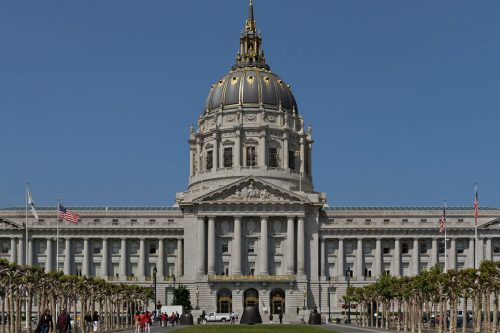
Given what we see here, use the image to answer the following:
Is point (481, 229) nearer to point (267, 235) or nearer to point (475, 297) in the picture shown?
point (267, 235)

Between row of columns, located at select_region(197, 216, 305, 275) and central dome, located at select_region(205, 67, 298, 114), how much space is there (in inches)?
1218

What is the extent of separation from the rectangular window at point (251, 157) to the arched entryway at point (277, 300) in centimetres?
2901

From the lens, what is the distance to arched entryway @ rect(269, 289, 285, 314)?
151 m

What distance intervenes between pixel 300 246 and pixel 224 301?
14.8 meters

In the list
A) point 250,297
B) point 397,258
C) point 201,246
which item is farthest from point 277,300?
point 397,258

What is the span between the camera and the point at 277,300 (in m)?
152

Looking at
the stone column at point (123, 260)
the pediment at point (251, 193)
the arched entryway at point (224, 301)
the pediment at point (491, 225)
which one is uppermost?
the pediment at point (251, 193)

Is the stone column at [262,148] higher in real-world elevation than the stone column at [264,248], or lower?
higher

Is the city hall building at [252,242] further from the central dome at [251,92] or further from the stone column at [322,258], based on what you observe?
the central dome at [251,92]

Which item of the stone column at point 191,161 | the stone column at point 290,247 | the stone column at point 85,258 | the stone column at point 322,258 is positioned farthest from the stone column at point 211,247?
the stone column at point 191,161

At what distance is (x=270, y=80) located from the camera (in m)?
182

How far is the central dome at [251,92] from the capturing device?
179 metres

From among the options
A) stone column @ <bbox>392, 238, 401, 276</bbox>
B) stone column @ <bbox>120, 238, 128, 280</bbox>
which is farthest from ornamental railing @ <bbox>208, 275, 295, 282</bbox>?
stone column @ <bbox>392, 238, 401, 276</bbox>

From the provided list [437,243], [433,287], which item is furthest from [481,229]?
[433,287]
